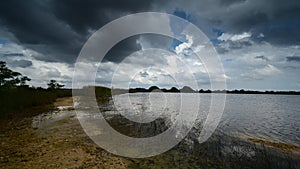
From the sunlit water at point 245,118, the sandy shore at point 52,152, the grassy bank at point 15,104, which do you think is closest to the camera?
the sandy shore at point 52,152

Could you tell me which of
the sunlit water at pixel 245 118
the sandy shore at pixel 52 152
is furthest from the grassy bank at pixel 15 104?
the sunlit water at pixel 245 118

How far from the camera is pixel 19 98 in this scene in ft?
71.2

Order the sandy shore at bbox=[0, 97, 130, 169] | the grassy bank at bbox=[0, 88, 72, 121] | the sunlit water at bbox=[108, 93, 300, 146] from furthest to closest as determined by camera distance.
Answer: the grassy bank at bbox=[0, 88, 72, 121] → the sunlit water at bbox=[108, 93, 300, 146] → the sandy shore at bbox=[0, 97, 130, 169]

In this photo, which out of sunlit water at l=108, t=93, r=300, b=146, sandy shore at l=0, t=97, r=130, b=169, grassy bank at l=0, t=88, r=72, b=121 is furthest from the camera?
grassy bank at l=0, t=88, r=72, b=121

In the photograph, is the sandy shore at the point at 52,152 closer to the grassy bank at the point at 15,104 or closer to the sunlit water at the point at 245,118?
the grassy bank at the point at 15,104

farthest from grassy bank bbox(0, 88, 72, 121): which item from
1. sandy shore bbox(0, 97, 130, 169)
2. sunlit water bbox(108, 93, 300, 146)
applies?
sunlit water bbox(108, 93, 300, 146)

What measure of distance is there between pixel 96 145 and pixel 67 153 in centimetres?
165

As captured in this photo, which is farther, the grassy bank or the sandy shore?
the grassy bank

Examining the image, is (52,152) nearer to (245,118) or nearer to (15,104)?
(15,104)

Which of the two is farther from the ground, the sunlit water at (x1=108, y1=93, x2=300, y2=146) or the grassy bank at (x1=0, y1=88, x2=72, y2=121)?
the grassy bank at (x1=0, y1=88, x2=72, y2=121)

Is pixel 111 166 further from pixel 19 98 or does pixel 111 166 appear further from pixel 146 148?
pixel 19 98

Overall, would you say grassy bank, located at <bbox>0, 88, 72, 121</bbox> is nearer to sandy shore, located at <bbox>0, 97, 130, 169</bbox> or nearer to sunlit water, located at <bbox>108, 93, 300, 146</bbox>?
sandy shore, located at <bbox>0, 97, 130, 169</bbox>

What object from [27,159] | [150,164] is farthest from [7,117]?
[150,164]

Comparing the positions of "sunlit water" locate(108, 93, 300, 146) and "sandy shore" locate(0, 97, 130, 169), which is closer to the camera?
"sandy shore" locate(0, 97, 130, 169)
